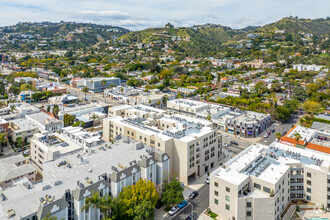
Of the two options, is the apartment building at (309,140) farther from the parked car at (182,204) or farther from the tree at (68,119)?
the tree at (68,119)

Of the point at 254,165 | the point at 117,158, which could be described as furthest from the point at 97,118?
the point at 254,165

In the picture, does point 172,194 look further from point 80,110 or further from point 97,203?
point 80,110

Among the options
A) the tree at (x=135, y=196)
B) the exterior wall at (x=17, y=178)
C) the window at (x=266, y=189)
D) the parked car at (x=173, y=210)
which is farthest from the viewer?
the exterior wall at (x=17, y=178)

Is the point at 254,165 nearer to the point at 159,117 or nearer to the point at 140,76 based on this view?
the point at 159,117

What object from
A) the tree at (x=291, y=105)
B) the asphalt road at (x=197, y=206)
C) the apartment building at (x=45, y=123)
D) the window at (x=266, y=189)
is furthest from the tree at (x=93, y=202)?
the tree at (x=291, y=105)

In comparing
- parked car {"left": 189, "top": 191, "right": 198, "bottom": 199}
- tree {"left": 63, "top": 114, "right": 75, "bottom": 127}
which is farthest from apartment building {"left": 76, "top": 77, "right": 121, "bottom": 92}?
parked car {"left": 189, "top": 191, "right": 198, "bottom": 199}

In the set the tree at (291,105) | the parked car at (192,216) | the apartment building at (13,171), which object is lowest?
the parked car at (192,216)

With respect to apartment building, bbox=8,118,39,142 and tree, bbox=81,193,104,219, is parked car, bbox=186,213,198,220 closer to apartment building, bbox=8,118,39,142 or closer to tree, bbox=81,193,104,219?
tree, bbox=81,193,104,219
